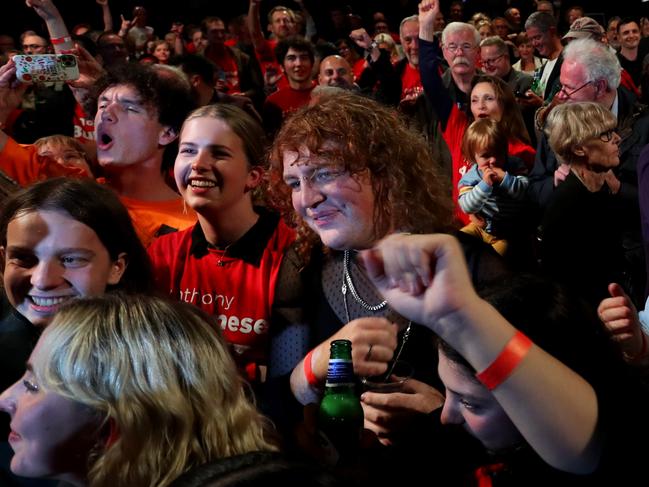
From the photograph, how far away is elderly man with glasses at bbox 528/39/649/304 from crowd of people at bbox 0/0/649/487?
0.05 ft

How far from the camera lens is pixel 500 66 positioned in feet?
22.0

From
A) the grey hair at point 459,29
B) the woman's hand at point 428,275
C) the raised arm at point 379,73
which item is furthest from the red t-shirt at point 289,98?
the woman's hand at point 428,275

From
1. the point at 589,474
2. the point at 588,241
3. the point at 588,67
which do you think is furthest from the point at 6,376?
the point at 588,67

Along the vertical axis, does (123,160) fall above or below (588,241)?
above

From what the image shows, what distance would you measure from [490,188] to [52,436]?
276cm

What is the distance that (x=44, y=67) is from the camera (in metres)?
3.44

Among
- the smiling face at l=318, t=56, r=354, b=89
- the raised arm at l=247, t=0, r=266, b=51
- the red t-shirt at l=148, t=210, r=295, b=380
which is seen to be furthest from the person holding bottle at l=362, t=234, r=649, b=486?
the raised arm at l=247, t=0, r=266, b=51

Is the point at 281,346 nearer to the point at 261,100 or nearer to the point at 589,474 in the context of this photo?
the point at 589,474

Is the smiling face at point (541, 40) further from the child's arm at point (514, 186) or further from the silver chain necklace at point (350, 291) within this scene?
the silver chain necklace at point (350, 291)

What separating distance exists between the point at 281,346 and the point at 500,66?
492 cm

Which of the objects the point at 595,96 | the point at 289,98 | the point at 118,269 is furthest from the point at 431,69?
the point at 118,269

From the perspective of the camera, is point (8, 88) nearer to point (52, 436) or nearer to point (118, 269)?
point (118, 269)

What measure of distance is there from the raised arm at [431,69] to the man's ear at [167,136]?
2142mm

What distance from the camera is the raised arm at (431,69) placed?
5055 millimetres
